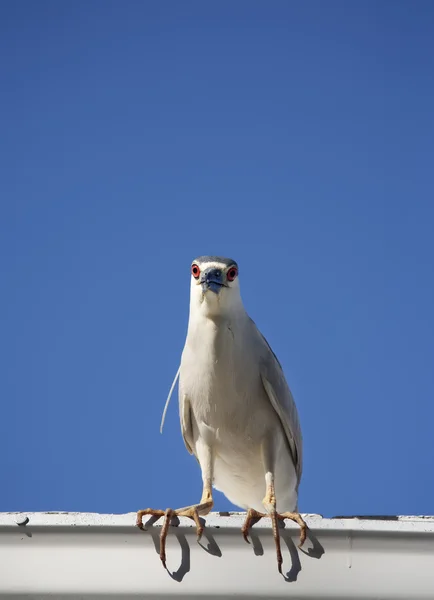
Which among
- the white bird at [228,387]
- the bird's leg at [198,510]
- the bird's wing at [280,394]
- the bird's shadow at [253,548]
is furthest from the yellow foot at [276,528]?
the bird's wing at [280,394]

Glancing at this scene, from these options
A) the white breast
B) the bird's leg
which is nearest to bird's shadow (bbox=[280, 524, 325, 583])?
the bird's leg

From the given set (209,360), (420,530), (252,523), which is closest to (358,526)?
(420,530)

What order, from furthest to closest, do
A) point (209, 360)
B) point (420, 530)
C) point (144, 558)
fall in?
1. point (209, 360)
2. point (144, 558)
3. point (420, 530)

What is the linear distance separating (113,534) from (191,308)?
189 centimetres

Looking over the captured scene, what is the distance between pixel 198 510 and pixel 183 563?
1208 millimetres

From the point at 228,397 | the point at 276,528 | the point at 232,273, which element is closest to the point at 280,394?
the point at 228,397

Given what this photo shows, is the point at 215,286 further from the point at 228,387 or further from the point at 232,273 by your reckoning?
the point at 228,387

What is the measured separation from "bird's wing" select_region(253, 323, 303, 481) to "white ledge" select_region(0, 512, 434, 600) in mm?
1679

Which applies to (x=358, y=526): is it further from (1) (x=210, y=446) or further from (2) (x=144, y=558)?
(1) (x=210, y=446)

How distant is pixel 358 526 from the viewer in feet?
9.23

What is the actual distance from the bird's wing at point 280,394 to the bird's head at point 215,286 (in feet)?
1.04

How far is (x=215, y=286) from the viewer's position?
4.46 metres

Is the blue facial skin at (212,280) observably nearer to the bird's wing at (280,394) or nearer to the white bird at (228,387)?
the white bird at (228,387)

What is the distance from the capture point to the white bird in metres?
4.53
